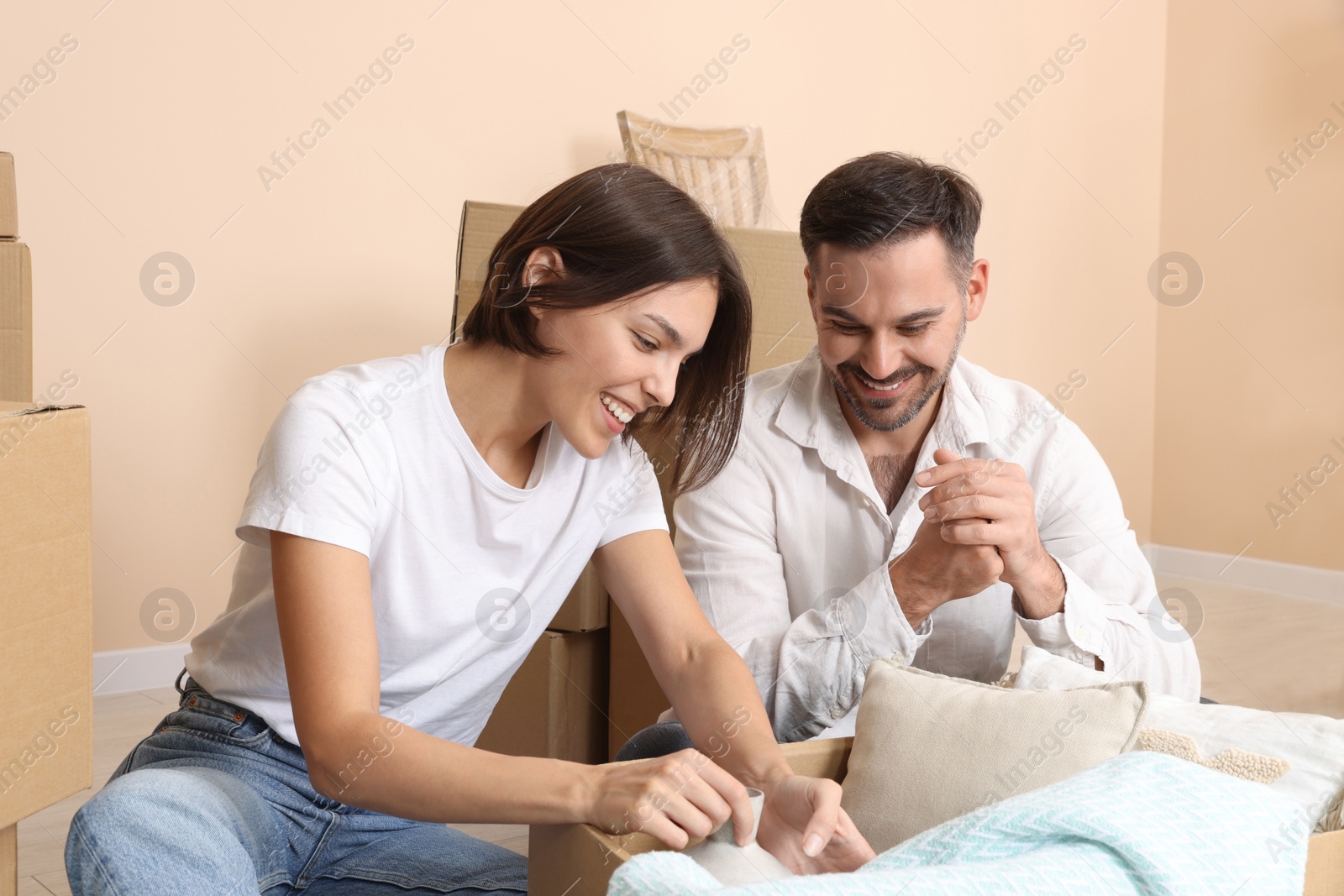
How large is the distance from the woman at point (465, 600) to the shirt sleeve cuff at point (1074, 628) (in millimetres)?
347

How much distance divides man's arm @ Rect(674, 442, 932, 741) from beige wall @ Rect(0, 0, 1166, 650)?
1.23 meters

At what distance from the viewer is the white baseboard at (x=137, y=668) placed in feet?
7.88

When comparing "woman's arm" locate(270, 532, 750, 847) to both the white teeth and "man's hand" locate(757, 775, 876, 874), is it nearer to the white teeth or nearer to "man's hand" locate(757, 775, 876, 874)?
"man's hand" locate(757, 775, 876, 874)

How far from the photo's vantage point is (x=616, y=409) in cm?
105

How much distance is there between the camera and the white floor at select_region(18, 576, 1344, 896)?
169 cm

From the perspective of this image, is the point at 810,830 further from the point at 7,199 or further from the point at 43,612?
the point at 7,199

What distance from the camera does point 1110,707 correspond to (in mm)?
942

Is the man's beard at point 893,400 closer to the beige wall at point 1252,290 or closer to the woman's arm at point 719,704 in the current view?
the woman's arm at point 719,704

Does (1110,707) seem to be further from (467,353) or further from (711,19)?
(711,19)

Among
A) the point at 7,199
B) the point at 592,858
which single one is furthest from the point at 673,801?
the point at 7,199

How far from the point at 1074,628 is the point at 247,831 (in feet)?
2.71

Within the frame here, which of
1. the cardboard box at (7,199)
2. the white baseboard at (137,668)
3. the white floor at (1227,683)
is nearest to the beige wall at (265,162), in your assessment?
the white baseboard at (137,668)

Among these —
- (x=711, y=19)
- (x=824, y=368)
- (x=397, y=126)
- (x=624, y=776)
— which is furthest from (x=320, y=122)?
(x=624, y=776)

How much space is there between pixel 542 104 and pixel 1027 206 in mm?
1883
